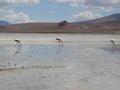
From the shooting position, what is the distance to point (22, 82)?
1634 cm

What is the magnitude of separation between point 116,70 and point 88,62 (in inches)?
164

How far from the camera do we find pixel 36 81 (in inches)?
653

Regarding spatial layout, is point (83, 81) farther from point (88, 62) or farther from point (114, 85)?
point (88, 62)

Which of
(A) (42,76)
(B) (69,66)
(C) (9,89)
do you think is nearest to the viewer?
(C) (9,89)

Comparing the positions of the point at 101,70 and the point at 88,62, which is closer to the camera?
the point at 101,70

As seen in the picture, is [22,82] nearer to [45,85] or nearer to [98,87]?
[45,85]

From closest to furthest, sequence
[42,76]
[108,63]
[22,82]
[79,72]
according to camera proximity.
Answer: [22,82], [42,76], [79,72], [108,63]

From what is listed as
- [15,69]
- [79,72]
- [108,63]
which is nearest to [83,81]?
[79,72]

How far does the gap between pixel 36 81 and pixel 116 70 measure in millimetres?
4748

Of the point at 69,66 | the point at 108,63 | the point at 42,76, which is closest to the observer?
the point at 42,76

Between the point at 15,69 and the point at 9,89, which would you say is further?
the point at 15,69

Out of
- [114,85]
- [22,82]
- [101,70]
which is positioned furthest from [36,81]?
[101,70]

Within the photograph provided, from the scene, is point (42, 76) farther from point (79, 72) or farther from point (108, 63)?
point (108, 63)

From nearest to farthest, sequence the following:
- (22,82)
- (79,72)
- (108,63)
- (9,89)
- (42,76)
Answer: (9,89), (22,82), (42,76), (79,72), (108,63)
